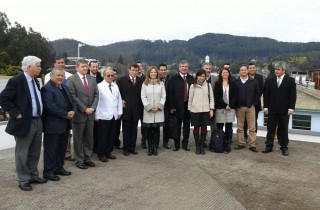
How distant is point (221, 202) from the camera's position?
3.78 m

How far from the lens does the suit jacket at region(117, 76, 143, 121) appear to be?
586 cm

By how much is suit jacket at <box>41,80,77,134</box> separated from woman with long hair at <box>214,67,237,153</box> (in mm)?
2893

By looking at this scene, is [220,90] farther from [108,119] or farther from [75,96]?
[75,96]

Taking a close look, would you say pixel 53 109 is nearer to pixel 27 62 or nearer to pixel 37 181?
pixel 27 62

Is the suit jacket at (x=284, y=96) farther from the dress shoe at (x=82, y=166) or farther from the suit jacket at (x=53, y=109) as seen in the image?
the suit jacket at (x=53, y=109)

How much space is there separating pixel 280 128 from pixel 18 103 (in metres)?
4.50

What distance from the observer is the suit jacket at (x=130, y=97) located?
586 centimetres

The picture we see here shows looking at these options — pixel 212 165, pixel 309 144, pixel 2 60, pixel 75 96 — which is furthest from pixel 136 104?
pixel 2 60

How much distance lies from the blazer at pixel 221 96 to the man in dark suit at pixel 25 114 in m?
3.25

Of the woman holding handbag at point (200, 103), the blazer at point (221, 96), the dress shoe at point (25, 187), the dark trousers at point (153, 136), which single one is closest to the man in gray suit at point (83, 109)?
the dress shoe at point (25, 187)

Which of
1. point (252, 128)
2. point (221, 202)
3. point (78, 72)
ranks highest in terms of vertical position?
point (78, 72)

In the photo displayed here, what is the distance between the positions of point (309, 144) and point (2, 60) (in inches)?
1617

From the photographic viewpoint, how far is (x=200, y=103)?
5.87 meters

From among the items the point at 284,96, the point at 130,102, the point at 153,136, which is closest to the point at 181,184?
the point at 153,136
